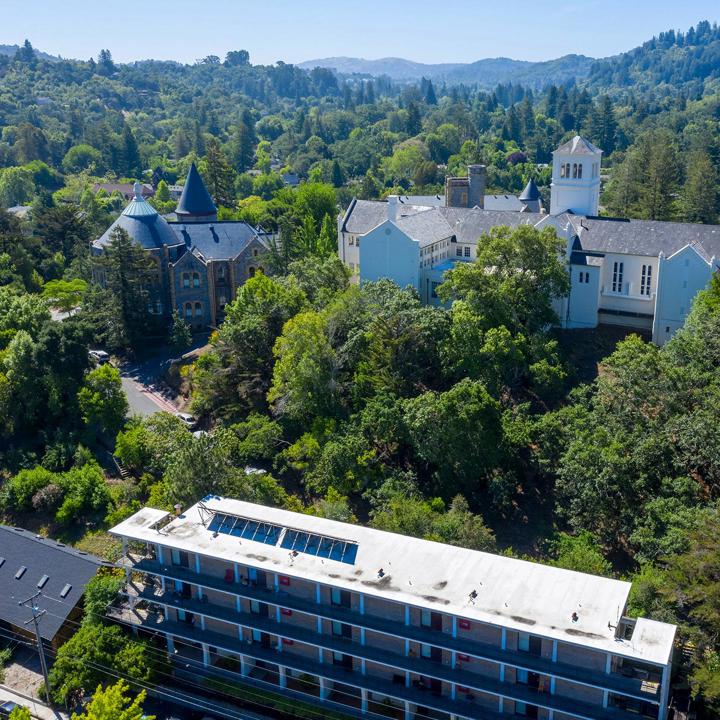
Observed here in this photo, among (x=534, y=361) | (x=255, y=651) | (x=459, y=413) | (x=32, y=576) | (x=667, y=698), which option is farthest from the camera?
(x=534, y=361)

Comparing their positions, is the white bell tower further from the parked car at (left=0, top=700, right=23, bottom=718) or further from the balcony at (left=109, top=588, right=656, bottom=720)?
the parked car at (left=0, top=700, right=23, bottom=718)

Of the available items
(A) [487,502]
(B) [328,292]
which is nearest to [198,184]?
(B) [328,292]

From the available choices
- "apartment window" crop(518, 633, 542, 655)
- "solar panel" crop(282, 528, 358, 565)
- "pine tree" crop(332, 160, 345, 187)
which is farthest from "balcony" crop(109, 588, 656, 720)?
"pine tree" crop(332, 160, 345, 187)

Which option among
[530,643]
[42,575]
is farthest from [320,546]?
[42,575]

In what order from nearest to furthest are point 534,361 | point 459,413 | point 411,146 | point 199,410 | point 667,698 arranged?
point 667,698 < point 459,413 < point 534,361 < point 199,410 < point 411,146

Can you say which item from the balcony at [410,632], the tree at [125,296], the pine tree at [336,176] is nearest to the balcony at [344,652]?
the balcony at [410,632]

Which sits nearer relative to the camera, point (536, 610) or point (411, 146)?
point (536, 610)

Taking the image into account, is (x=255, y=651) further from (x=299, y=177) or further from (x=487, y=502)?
(x=299, y=177)
